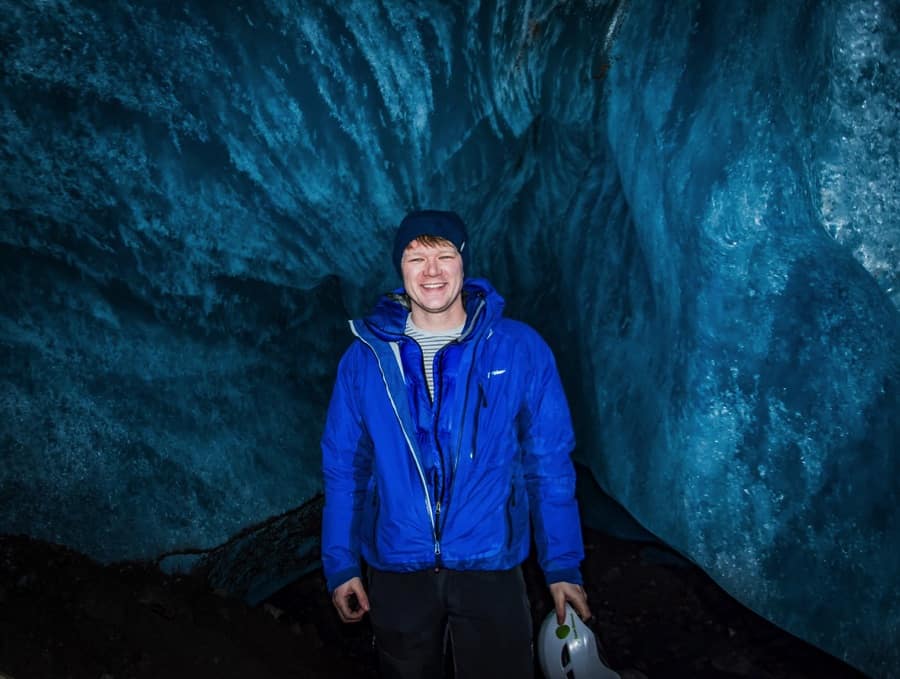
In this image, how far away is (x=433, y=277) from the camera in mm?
2207

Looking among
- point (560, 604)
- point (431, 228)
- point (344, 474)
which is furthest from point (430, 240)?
point (560, 604)

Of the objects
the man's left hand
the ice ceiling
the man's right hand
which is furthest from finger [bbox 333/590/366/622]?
the ice ceiling

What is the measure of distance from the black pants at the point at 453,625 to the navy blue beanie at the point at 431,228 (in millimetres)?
1070

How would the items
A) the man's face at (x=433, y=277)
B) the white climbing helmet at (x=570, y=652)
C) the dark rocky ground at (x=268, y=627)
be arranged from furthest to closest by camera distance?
the dark rocky ground at (x=268, y=627) < the white climbing helmet at (x=570, y=652) < the man's face at (x=433, y=277)

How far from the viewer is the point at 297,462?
374cm

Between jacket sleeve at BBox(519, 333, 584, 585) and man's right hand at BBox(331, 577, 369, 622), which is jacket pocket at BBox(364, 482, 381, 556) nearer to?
→ man's right hand at BBox(331, 577, 369, 622)

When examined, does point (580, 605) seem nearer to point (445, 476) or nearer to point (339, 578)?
point (445, 476)

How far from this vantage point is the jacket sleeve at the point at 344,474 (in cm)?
224

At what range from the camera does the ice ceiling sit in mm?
2621

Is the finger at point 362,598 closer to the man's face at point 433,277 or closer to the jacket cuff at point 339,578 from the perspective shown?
the jacket cuff at point 339,578

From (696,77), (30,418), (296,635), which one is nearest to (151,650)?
(296,635)

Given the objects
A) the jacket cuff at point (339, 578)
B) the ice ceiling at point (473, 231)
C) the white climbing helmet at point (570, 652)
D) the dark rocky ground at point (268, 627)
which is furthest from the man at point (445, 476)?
the ice ceiling at point (473, 231)

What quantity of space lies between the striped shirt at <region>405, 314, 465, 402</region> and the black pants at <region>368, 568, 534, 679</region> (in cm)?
61

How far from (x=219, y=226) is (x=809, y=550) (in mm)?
3163
